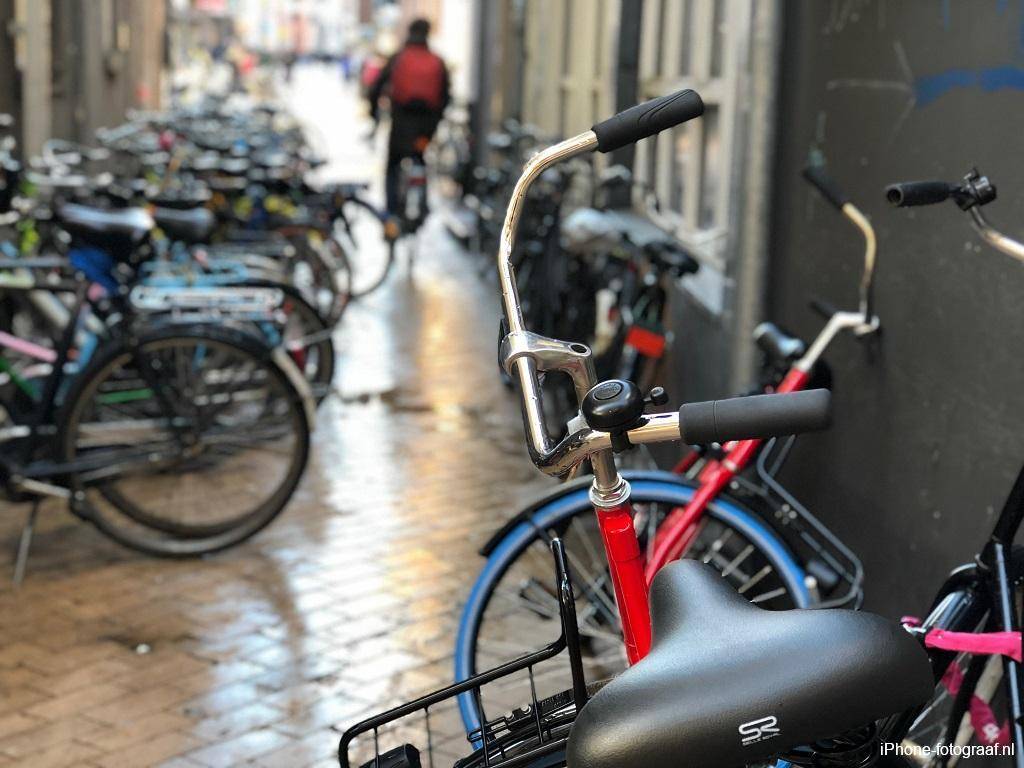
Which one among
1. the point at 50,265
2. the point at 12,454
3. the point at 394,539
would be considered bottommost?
the point at 394,539

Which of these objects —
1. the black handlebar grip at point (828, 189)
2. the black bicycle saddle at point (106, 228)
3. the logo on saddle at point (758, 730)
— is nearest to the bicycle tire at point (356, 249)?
the black bicycle saddle at point (106, 228)

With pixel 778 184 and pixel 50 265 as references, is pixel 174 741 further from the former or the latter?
pixel 778 184

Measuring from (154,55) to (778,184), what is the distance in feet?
56.4

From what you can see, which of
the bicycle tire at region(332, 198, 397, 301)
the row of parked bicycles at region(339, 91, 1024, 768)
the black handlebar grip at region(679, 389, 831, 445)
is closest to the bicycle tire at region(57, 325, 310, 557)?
the row of parked bicycles at region(339, 91, 1024, 768)

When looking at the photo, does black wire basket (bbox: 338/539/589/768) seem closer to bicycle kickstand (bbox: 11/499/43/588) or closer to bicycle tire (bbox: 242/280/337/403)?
bicycle kickstand (bbox: 11/499/43/588)

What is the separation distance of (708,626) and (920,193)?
4.35 feet

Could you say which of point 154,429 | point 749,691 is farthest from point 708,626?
point 154,429

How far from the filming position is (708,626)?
6.19 feet

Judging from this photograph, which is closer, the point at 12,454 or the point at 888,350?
the point at 888,350

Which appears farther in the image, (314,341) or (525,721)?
(314,341)

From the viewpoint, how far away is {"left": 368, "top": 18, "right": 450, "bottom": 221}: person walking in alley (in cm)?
1369

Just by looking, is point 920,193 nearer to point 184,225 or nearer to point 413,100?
point 184,225

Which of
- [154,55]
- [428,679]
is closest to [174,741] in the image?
[428,679]

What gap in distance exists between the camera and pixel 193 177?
28.7 feet
